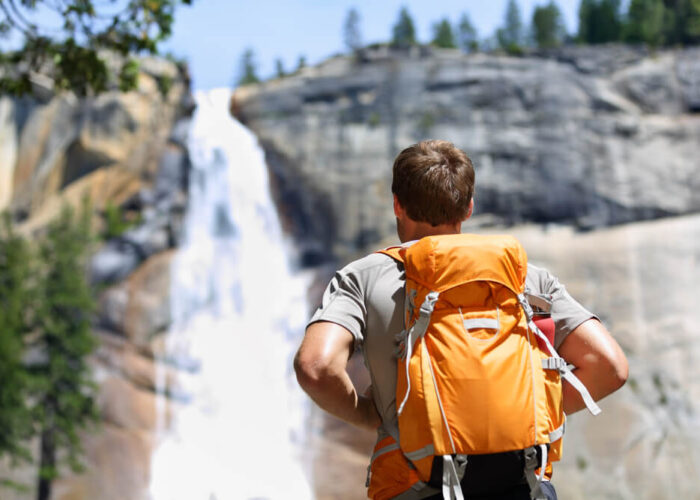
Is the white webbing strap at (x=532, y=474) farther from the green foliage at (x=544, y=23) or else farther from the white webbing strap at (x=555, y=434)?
the green foliage at (x=544, y=23)

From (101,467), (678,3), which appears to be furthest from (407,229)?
(678,3)

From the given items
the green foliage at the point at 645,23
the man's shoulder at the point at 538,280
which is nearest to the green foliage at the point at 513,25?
the green foliage at the point at 645,23

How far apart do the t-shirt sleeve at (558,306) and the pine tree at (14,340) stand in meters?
17.3

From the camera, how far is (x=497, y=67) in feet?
76.2

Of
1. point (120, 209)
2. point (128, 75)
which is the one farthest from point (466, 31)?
point (128, 75)

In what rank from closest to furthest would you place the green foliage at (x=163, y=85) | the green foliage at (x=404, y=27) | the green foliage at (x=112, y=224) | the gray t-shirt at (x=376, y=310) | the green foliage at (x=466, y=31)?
1. the gray t-shirt at (x=376, y=310)
2. the green foliage at (x=112, y=224)
3. the green foliage at (x=163, y=85)
4. the green foliage at (x=404, y=27)
5. the green foliage at (x=466, y=31)

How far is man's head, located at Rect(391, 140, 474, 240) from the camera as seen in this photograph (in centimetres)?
219

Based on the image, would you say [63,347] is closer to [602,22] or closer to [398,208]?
[398,208]

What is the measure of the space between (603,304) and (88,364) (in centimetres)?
1499

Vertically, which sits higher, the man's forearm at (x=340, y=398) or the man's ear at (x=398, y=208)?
the man's ear at (x=398, y=208)

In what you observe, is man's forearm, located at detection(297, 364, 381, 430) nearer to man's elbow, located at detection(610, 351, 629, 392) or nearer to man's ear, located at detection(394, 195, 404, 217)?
man's ear, located at detection(394, 195, 404, 217)

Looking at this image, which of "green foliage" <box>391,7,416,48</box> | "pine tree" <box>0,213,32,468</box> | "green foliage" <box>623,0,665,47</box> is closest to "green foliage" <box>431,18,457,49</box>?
"green foliage" <box>391,7,416,48</box>

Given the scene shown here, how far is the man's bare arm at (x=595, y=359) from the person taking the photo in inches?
87.0

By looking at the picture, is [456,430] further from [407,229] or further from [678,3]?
[678,3]
